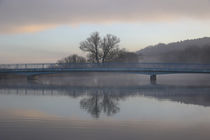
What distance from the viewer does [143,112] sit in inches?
384

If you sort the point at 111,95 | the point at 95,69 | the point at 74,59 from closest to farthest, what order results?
the point at 111,95 < the point at 95,69 < the point at 74,59

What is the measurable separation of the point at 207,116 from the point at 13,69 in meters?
30.4

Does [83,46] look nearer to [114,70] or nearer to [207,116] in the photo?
[114,70]

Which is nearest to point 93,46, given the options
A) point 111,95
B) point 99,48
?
point 99,48

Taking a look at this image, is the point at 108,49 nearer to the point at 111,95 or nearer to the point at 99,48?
the point at 99,48

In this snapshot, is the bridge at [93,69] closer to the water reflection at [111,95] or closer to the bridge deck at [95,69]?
the bridge deck at [95,69]

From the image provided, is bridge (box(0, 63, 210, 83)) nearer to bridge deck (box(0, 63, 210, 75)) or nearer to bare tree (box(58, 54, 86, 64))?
bridge deck (box(0, 63, 210, 75))

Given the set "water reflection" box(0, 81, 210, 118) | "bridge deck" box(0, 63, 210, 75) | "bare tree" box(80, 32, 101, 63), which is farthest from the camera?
"bare tree" box(80, 32, 101, 63)

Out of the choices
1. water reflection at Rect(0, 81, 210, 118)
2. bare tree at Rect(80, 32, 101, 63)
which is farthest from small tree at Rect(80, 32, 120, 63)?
water reflection at Rect(0, 81, 210, 118)

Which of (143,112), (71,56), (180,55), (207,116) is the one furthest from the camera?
(180,55)

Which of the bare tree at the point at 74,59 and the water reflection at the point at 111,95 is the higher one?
the bare tree at the point at 74,59

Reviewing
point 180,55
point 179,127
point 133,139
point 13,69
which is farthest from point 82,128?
point 180,55

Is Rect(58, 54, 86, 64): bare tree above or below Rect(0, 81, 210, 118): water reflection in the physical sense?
above

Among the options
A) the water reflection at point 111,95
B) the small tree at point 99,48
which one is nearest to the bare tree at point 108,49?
the small tree at point 99,48
